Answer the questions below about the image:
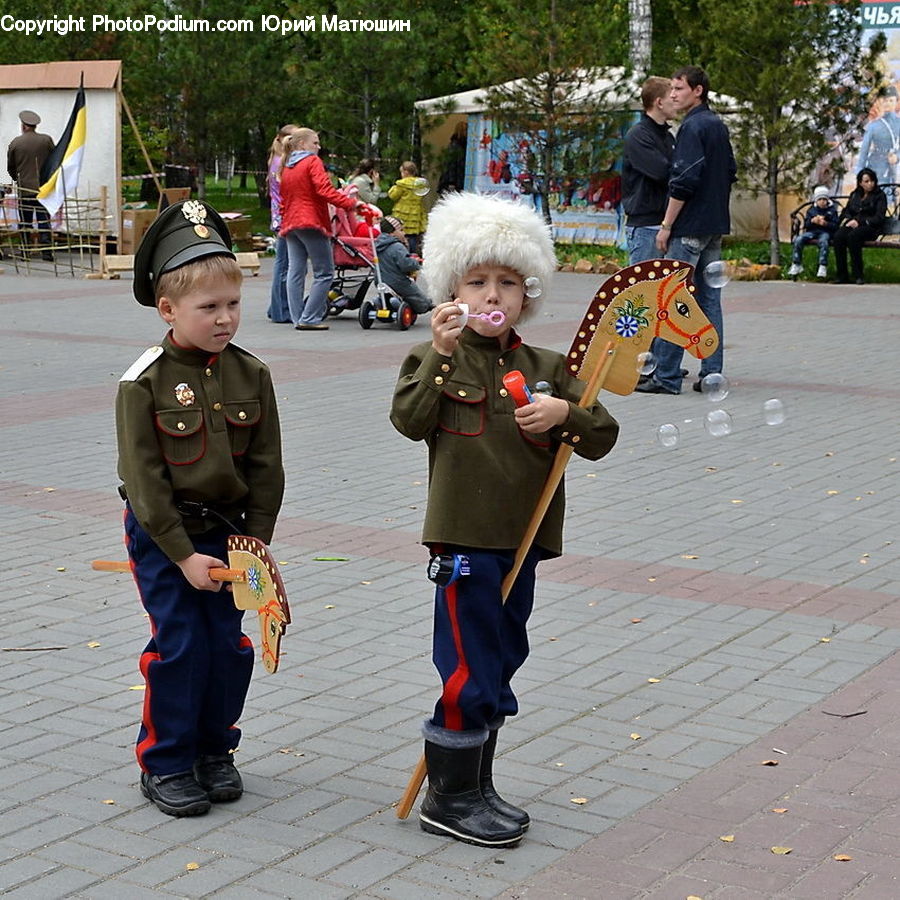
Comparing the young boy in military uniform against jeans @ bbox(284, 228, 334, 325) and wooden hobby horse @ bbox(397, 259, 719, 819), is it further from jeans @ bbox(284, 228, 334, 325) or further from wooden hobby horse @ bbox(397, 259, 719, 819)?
jeans @ bbox(284, 228, 334, 325)

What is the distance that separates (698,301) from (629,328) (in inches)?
280

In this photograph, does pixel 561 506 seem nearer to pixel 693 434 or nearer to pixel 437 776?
pixel 437 776

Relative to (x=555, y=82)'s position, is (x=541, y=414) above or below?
below

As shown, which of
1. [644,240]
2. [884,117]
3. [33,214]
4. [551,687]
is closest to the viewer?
[551,687]

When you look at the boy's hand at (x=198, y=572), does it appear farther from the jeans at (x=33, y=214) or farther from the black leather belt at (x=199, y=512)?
the jeans at (x=33, y=214)

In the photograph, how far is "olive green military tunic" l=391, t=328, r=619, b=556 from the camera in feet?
11.8

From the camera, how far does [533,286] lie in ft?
11.9

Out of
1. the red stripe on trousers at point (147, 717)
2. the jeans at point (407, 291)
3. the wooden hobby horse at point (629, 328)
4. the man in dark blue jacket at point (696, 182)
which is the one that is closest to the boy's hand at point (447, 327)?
the wooden hobby horse at point (629, 328)

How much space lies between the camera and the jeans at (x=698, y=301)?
10.5m

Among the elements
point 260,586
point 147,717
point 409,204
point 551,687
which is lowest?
point 551,687

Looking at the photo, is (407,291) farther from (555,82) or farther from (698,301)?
(555,82)

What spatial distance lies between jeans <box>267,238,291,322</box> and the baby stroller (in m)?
0.44

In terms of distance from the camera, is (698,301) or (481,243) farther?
(698,301)

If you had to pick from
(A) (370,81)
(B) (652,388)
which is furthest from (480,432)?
(A) (370,81)
